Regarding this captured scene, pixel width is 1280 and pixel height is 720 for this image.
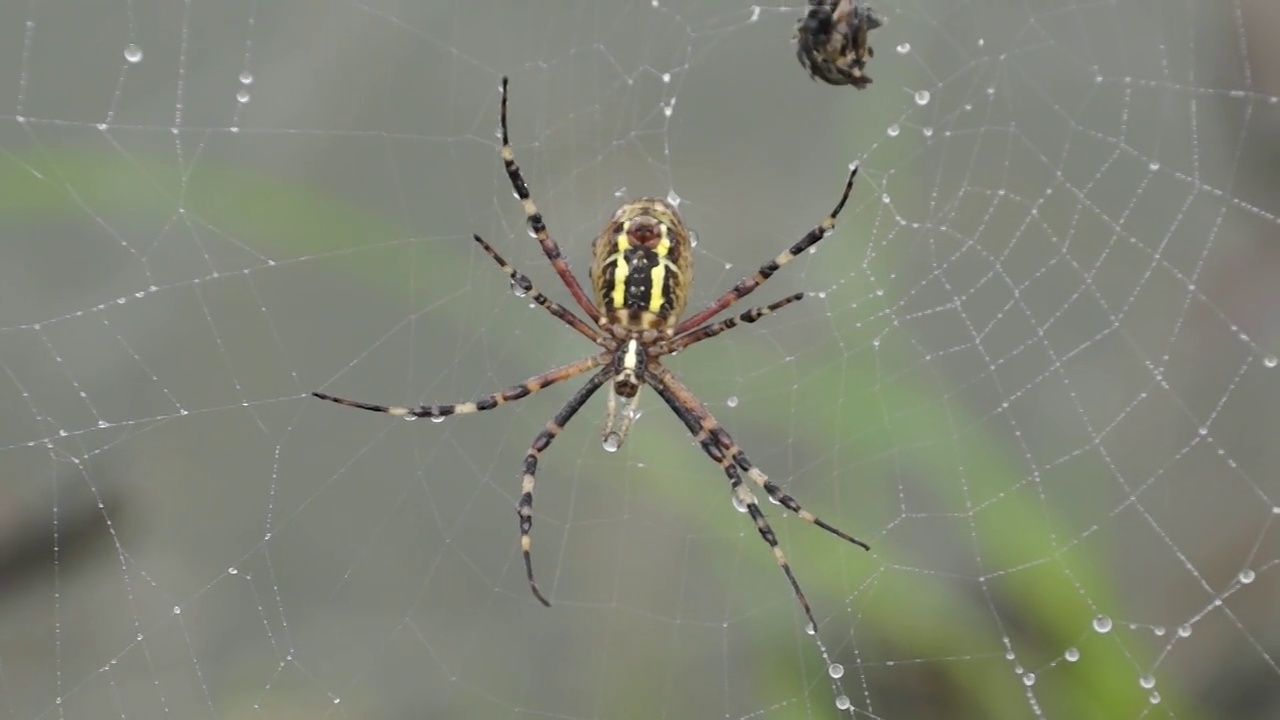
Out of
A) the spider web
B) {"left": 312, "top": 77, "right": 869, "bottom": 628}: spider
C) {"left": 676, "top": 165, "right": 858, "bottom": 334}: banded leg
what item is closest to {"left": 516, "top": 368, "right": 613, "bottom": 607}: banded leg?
{"left": 312, "top": 77, "right": 869, "bottom": 628}: spider

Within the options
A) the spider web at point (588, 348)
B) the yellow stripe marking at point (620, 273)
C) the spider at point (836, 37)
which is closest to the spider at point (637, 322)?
the yellow stripe marking at point (620, 273)

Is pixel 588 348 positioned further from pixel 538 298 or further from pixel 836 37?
pixel 836 37

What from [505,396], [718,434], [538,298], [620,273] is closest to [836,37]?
[620,273]

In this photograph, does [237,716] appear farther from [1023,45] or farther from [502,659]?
[1023,45]

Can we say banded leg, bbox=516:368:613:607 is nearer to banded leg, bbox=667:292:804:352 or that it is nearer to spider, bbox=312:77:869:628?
spider, bbox=312:77:869:628

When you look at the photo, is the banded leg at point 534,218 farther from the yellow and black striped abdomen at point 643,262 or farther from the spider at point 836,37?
the spider at point 836,37


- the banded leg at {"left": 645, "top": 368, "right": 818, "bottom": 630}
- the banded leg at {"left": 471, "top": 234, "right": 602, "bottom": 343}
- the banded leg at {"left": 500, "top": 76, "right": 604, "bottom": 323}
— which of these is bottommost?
the banded leg at {"left": 645, "top": 368, "right": 818, "bottom": 630}
